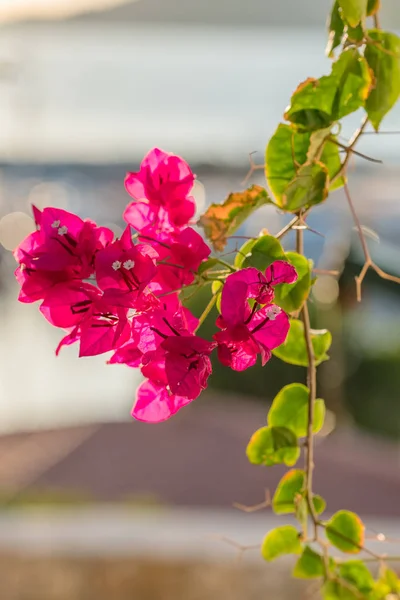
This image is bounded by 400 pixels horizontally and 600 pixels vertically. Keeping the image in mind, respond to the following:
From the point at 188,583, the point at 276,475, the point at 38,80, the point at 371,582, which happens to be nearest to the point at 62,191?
the point at 38,80

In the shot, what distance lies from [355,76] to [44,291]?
7.4 inches

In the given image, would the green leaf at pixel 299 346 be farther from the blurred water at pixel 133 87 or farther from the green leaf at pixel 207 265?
the blurred water at pixel 133 87

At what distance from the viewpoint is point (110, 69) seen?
349 cm

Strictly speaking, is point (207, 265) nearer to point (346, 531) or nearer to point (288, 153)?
point (288, 153)

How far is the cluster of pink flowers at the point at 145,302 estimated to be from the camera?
271 mm

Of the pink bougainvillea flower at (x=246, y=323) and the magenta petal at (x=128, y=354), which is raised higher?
the pink bougainvillea flower at (x=246, y=323)

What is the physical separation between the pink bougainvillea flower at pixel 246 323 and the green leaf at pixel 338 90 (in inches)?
4.5

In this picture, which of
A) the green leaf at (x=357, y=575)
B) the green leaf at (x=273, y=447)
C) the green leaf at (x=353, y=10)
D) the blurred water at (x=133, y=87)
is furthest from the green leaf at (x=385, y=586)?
the blurred water at (x=133, y=87)

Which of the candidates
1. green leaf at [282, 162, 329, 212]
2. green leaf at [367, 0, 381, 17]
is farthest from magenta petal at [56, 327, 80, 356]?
green leaf at [367, 0, 381, 17]

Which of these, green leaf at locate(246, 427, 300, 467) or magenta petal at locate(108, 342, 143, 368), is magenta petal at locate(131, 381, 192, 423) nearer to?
magenta petal at locate(108, 342, 143, 368)

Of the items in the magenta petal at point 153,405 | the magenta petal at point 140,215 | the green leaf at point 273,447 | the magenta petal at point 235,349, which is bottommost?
the green leaf at point 273,447

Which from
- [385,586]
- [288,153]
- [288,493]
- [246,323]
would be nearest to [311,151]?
[288,153]

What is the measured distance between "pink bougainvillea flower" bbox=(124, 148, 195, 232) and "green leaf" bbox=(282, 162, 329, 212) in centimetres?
5

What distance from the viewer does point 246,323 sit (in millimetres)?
274
